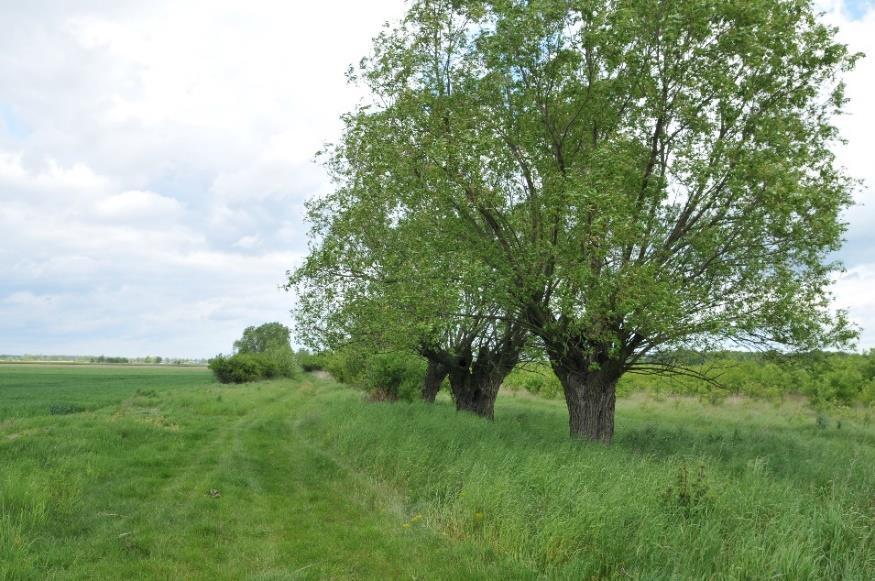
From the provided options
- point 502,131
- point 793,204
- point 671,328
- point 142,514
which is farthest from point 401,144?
point 142,514

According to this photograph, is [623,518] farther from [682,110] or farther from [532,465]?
[682,110]

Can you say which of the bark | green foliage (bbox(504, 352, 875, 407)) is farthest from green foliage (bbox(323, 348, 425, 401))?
the bark

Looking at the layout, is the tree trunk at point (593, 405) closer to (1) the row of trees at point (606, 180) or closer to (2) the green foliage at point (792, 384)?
(1) the row of trees at point (606, 180)

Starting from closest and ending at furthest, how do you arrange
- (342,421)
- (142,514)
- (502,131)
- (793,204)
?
(142,514) → (793,204) → (502,131) → (342,421)

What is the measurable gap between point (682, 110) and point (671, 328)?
5.83 m

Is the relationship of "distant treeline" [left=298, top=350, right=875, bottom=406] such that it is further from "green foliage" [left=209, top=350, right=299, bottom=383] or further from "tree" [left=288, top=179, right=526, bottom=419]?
"green foliage" [left=209, top=350, right=299, bottom=383]

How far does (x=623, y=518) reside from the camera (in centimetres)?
770

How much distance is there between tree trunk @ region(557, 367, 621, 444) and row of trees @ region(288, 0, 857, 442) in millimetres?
48

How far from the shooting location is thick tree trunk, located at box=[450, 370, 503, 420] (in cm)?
2320

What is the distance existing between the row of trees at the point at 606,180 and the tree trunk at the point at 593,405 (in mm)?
48

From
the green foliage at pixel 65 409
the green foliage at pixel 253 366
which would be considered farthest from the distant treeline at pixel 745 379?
the green foliage at pixel 253 366

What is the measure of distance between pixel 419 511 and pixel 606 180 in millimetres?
8704

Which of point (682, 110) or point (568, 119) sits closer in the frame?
point (682, 110)

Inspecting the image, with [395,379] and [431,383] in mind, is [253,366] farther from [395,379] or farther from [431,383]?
[431,383]
